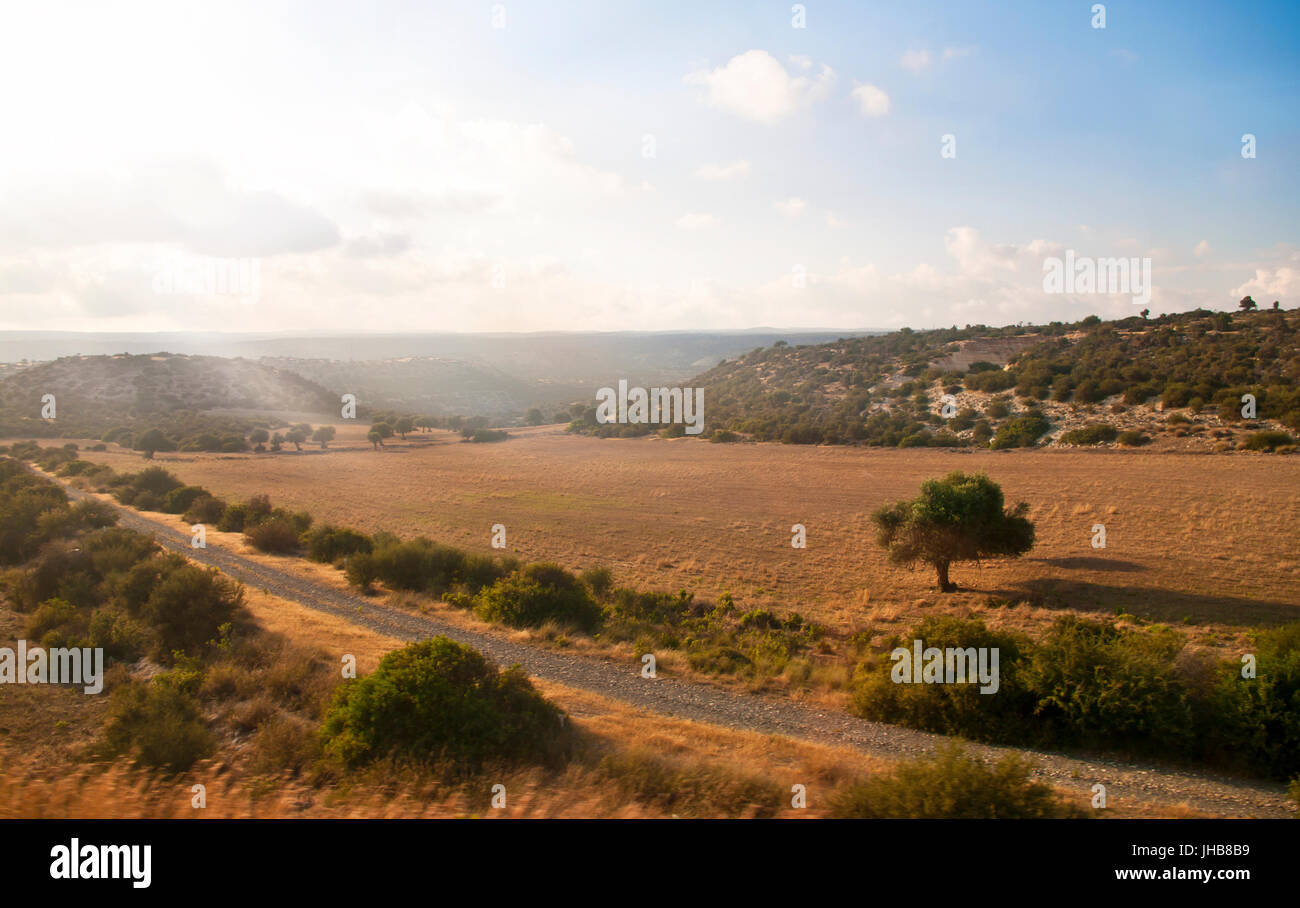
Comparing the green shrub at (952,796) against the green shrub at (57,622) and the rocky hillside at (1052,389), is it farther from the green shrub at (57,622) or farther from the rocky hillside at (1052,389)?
the rocky hillside at (1052,389)

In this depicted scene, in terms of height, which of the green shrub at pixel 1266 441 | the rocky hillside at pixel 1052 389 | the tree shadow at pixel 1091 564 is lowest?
the tree shadow at pixel 1091 564

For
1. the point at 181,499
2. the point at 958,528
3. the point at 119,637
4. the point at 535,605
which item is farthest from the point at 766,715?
the point at 181,499

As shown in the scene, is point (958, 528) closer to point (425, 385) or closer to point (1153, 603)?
point (1153, 603)

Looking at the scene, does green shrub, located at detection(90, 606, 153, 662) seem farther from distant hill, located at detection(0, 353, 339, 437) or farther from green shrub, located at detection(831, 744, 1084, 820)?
distant hill, located at detection(0, 353, 339, 437)

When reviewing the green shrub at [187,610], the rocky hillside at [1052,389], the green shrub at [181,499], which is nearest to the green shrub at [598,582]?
the green shrub at [187,610]

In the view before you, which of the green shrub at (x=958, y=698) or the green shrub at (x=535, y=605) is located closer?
the green shrub at (x=958, y=698)
